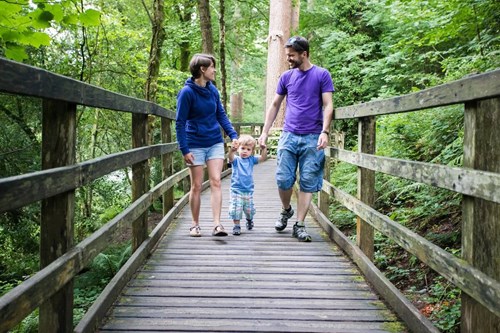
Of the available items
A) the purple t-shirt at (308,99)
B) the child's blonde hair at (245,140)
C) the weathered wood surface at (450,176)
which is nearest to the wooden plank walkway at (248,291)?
the weathered wood surface at (450,176)

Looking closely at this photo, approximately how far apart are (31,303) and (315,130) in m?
3.78

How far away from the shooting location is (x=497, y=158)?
214 centimetres

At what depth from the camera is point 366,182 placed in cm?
428

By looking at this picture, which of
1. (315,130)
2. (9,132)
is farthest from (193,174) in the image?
(9,132)

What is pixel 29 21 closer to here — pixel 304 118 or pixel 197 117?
pixel 197 117

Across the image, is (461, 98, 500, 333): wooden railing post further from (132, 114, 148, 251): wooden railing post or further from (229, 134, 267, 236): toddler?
(229, 134, 267, 236): toddler

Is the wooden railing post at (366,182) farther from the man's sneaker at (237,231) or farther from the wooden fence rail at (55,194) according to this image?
the wooden fence rail at (55,194)

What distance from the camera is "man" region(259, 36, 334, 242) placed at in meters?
5.12

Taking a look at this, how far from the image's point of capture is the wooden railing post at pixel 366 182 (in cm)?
425

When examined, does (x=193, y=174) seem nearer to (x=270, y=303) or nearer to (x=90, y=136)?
(x=270, y=303)

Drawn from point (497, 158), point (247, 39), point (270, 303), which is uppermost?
point (247, 39)

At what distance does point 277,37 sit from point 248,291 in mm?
11694

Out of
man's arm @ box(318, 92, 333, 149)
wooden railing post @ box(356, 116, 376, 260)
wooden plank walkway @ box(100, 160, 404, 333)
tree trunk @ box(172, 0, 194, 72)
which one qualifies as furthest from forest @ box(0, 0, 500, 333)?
tree trunk @ box(172, 0, 194, 72)

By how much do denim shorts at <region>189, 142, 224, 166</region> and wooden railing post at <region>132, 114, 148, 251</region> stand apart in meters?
0.77
